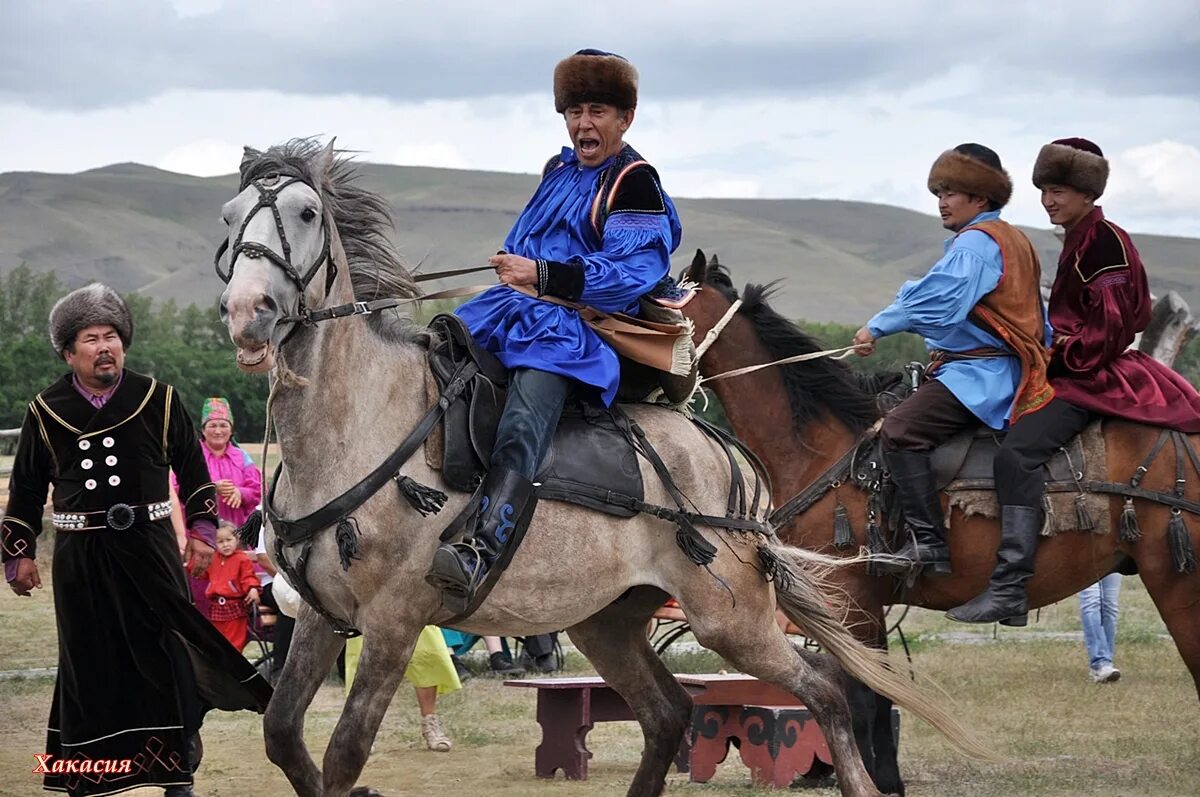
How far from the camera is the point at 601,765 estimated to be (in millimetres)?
9219

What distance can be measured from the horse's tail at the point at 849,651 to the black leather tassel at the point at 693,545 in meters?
0.49

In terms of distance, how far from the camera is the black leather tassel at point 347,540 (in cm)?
557

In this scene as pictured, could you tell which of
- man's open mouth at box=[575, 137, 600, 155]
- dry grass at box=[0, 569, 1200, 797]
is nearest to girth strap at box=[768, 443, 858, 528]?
dry grass at box=[0, 569, 1200, 797]

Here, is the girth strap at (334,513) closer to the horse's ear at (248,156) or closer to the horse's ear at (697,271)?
the horse's ear at (248,156)

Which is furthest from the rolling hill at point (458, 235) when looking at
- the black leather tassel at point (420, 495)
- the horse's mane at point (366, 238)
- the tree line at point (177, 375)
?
the black leather tassel at point (420, 495)

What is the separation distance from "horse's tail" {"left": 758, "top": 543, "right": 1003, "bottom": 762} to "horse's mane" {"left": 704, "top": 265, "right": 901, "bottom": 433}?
1.16m

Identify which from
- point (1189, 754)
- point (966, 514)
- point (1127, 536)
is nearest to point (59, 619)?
point (966, 514)

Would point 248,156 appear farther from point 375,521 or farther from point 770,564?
point 770,564

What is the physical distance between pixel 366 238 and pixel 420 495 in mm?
1081

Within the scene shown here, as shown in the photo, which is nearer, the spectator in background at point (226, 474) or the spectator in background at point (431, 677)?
the spectator in background at point (431, 677)

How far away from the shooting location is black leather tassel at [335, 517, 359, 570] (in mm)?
5566

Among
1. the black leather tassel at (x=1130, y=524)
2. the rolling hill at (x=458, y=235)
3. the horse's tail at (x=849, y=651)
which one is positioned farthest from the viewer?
the rolling hill at (x=458, y=235)

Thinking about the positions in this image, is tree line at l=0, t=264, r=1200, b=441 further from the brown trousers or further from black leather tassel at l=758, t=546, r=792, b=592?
black leather tassel at l=758, t=546, r=792, b=592

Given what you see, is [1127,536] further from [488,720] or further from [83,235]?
[83,235]
